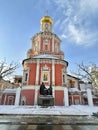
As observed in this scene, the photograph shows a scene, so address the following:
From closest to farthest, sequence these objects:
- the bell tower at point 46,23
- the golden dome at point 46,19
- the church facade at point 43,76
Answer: the church facade at point 43,76 → the bell tower at point 46,23 → the golden dome at point 46,19

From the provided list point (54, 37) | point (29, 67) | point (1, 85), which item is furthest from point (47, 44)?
point (1, 85)

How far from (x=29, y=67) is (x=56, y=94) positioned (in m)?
6.72

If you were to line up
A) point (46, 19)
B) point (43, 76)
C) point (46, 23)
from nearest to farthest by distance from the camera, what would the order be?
point (43, 76)
point (46, 19)
point (46, 23)

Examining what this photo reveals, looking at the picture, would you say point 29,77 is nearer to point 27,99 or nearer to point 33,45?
point 27,99

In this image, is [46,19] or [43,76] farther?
[46,19]

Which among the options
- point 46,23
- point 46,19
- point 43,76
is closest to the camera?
point 43,76

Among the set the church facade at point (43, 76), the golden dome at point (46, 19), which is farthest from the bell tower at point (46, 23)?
the church facade at point (43, 76)

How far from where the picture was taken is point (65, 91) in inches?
782

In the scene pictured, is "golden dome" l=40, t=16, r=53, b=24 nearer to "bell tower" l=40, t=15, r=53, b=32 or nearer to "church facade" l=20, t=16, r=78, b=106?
"bell tower" l=40, t=15, r=53, b=32

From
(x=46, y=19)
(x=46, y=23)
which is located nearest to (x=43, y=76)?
(x=46, y=23)

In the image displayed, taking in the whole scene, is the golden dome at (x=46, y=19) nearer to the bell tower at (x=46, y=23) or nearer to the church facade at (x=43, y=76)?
the bell tower at (x=46, y=23)

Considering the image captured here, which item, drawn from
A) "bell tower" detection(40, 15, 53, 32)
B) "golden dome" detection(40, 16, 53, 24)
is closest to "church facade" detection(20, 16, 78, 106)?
"bell tower" detection(40, 15, 53, 32)

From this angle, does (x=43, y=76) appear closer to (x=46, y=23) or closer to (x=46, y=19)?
(x=46, y=23)

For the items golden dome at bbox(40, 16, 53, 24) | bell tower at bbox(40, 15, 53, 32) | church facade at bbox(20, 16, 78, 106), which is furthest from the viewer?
golden dome at bbox(40, 16, 53, 24)
